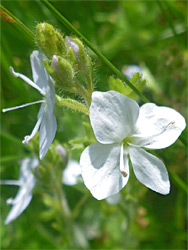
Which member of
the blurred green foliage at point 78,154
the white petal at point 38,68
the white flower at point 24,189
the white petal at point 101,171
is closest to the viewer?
the white petal at point 101,171

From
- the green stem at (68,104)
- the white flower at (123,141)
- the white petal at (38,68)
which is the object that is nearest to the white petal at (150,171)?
the white flower at (123,141)

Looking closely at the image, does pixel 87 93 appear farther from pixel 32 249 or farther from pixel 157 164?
pixel 32 249

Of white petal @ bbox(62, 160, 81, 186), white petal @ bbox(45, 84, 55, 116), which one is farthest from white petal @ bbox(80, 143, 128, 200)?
white petal @ bbox(62, 160, 81, 186)

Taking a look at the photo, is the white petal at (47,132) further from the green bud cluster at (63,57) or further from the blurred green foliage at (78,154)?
the blurred green foliage at (78,154)

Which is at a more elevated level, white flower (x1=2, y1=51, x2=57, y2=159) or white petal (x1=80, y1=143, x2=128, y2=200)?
white flower (x1=2, y1=51, x2=57, y2=159)

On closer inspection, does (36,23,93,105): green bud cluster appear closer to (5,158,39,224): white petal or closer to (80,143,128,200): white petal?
(80,143,128,200): white petal
